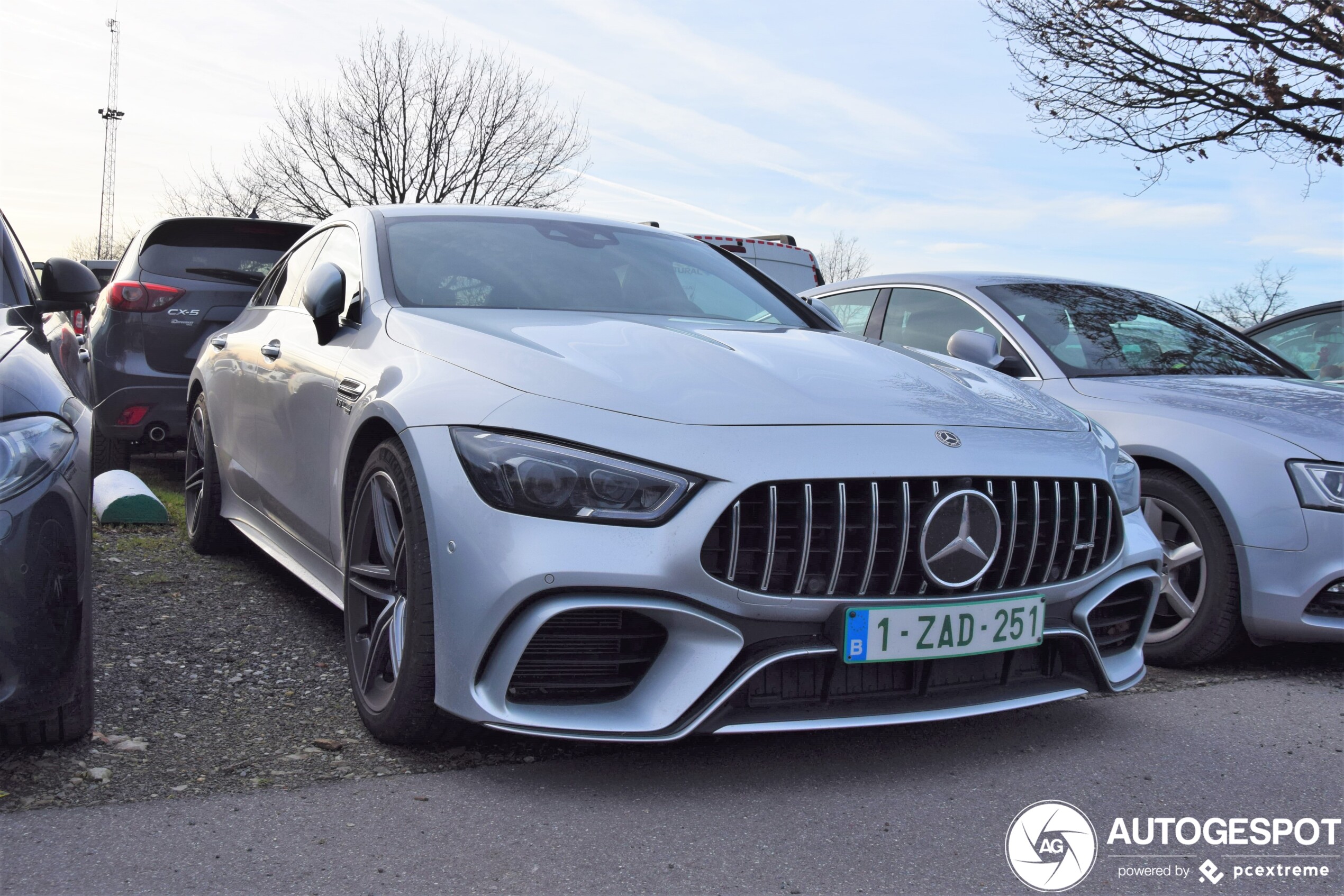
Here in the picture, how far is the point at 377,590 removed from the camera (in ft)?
9.59

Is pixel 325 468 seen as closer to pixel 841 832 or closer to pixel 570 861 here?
pixel 570 861

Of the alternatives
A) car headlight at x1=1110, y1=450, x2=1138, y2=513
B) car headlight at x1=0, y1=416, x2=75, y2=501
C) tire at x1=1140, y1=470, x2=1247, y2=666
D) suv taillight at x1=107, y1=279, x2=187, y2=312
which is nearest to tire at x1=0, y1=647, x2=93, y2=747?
car headlight at x1=0, y1=416, x2=75, y2=501

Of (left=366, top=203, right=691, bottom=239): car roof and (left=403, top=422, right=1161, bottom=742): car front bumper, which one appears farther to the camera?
(left=366, top=203, right=691, bottom=239): car roof

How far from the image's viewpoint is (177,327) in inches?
259

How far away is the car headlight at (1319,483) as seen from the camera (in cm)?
365

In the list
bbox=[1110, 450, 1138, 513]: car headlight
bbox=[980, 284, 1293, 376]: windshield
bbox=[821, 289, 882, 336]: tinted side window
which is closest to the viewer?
bbox=[1110, 450, 1138, 513]: car headlight

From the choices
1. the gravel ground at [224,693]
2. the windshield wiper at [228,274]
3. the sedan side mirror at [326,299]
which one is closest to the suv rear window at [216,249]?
the windshield wiper at [228,274]

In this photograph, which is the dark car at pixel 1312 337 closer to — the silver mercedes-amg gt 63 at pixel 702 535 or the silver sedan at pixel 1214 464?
the silver sedan at pixel 1214 464

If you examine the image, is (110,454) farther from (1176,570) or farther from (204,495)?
(1176,570)

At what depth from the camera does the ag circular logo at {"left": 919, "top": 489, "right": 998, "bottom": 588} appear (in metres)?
2.54

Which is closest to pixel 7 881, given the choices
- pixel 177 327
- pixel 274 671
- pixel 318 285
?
pixel 274 671

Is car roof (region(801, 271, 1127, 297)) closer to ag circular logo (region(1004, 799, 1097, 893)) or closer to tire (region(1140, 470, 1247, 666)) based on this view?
tire (region(1140, 470, 1247, 666))

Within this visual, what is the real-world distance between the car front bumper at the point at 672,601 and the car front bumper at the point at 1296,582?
1.60 m

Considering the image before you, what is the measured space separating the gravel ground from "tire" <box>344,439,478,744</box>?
4.5 inches
